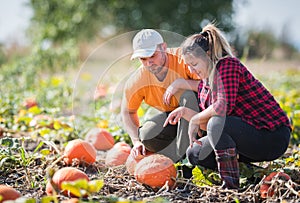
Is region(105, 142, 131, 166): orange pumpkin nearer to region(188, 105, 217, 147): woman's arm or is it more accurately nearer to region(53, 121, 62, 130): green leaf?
region(188, 105, 217, 147): woman's arm

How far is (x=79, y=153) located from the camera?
3000 mm

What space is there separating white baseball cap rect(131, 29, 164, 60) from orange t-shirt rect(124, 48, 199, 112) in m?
0.16

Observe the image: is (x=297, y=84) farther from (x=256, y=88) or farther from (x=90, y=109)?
(x=256, y=88)

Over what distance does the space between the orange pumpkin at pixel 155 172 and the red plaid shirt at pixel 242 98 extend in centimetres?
45

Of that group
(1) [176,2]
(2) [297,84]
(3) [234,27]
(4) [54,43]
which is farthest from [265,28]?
(2) [297,84]

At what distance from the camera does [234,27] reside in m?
14.1

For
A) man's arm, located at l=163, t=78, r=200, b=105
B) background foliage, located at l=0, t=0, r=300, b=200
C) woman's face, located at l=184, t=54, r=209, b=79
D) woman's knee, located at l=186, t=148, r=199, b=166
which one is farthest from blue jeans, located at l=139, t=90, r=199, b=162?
background foliage, located at l=0, t=0, r=300, b=200

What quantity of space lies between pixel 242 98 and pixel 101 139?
1.47m

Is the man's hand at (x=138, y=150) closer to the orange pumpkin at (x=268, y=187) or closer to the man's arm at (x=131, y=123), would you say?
the man's arm at (x=131, y=123)

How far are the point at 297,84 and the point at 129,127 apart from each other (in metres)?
5.18

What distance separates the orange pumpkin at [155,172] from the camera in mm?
2512

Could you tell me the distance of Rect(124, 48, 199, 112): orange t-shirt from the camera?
2883mm

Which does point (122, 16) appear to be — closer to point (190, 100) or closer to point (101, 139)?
point (101, 139)

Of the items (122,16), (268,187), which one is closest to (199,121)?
(268,187)
